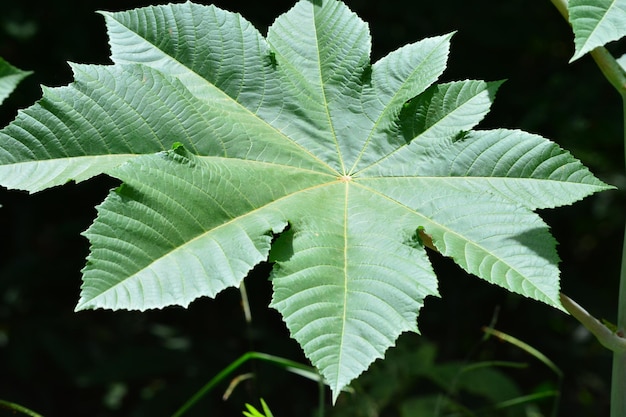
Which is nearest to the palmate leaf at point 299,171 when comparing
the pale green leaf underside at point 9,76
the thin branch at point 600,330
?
the thin branch at point 600,330

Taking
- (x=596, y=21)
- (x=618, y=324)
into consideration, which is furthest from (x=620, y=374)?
(x=596, y=21)

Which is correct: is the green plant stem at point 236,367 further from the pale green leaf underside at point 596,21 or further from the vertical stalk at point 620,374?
the pale green leaf underside at point 596,21

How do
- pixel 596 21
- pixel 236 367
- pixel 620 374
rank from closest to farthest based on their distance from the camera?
pixel 596 21 < pixel 620 374 < pixel 236 367

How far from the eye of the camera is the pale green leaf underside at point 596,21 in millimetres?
788

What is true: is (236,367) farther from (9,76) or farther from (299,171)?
(9,76)

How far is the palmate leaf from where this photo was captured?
2.52ft

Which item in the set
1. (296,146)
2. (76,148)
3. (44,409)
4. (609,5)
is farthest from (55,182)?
(44,409)

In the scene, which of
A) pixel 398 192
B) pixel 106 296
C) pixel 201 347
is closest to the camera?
pixel 106 296

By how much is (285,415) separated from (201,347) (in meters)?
0.37

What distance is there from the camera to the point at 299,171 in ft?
3.16

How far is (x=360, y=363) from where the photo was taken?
2.39 feet

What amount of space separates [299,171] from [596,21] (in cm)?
39

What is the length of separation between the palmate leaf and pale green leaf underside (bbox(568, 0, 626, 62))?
17 cm

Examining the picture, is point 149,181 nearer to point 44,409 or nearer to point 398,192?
point 398,192
